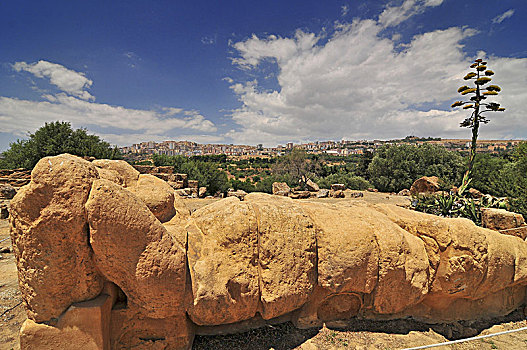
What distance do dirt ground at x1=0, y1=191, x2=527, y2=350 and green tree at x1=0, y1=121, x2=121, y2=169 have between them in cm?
1930

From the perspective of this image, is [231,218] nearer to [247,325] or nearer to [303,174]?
[247,325]

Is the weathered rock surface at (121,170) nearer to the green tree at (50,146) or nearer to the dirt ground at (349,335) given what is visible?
the dirt ground at (349,335)

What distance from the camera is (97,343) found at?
3.16 m

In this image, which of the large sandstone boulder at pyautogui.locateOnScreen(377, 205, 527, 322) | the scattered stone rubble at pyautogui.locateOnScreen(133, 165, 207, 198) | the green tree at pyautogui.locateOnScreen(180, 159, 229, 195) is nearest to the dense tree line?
the green tree at pyautogui.locateOnScreen(180, 159, 229, 195)

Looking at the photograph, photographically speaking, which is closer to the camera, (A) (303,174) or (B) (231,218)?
(B) (231,218)

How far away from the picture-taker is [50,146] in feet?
64.0

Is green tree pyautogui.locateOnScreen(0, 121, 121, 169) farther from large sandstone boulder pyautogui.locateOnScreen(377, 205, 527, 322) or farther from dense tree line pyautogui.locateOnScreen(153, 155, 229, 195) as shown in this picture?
large sandstone boulder pyautogui.locateOnScreen(377, 205, 527, 322)

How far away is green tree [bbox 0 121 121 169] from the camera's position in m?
19.6

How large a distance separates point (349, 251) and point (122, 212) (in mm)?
3452

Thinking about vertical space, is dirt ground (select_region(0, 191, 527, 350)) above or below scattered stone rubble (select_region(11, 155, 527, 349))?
below

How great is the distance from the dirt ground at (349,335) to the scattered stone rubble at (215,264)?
0.52 ft

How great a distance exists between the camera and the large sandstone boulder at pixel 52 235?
2900mm

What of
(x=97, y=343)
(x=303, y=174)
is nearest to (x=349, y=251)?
(x=97, y=343)

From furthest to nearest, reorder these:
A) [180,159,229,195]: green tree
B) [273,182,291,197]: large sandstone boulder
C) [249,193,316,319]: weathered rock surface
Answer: [180,159,229,195]: green tree → [273,182,291,197]: large sandstone boulder → [249,193,316,319]: weathered rock surface
